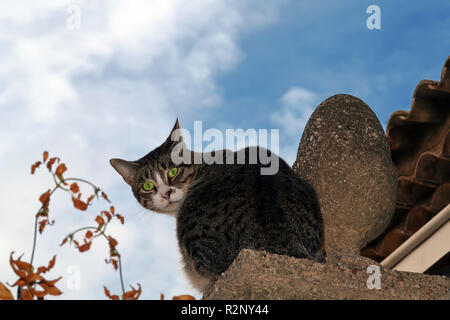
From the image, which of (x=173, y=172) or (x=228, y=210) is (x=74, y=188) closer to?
(x=228, y=210)

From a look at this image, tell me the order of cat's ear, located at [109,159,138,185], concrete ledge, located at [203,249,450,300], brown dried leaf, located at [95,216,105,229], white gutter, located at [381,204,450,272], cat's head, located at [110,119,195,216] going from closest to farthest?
brown dried leaf, located at [95,216,105,229], concrete ledge, located at [203,249,450,300], cat's head, located at [110,119,195,216], white gutter, located at [381,204,450,272], cat's ear, located at [109,159,138,185]

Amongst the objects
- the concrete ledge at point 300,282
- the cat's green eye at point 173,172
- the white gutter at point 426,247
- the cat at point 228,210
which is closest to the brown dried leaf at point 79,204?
the concrete ledge at point 300,282

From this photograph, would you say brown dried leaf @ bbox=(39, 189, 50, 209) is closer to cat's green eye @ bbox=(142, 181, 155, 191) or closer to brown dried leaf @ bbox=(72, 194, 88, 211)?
brown dried leaf @ bbox=(72, 194, 88, 211)

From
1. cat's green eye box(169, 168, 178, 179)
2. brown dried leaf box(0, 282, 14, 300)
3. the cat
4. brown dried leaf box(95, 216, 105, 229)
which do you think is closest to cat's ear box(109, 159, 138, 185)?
the cat

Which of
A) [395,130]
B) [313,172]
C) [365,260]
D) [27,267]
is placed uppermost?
[395,130]

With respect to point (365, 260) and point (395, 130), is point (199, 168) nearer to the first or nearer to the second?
point (365, 260)

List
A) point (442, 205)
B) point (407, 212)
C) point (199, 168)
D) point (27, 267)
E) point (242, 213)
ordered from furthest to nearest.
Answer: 1. point (407, 212)
2. point (442, 205)
3. point (199, 168)
4. point (242, 213)
5. point (27, 267)

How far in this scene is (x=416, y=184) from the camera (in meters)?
3.83

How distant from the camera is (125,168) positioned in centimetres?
382

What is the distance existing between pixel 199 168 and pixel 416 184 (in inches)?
60.0

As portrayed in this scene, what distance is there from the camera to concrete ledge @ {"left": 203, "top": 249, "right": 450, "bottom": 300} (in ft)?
6.73
